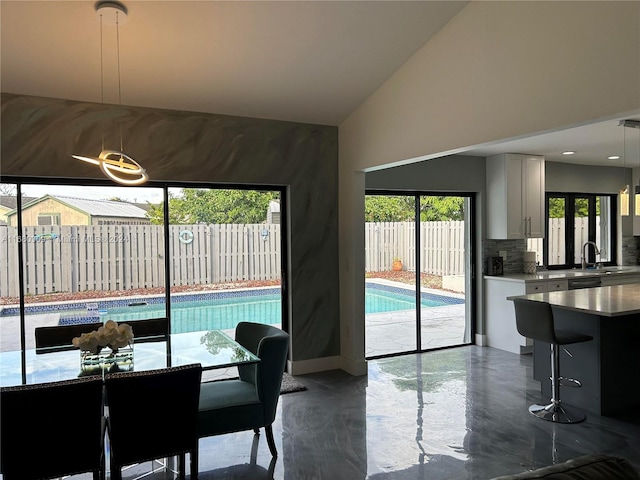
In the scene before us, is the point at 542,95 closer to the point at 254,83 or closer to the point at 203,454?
the point at 254,83

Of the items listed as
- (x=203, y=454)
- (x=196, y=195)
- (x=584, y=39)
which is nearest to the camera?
(x=584, y=39)

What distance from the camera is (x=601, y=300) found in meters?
4.09

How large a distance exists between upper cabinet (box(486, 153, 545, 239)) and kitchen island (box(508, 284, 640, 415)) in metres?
2.01

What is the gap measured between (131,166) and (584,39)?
2.67 m

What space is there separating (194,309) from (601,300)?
377 cm

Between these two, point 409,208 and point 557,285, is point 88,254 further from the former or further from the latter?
point 557,285

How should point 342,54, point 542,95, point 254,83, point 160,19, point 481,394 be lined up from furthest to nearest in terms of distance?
point 481,394, point 254,83, point 342,54, point 160,19, point 542,95

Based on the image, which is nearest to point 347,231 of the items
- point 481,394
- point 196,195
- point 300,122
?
point 300,122

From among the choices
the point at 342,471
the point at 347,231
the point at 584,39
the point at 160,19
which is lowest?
the point at 342,471

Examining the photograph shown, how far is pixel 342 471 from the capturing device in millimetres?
3055

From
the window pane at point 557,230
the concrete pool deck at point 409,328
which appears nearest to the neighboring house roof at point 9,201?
the concrete pool deck at point 409,328

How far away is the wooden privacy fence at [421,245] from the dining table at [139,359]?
277cm

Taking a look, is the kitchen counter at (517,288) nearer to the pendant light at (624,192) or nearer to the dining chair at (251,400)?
the pendant light at (624,192)

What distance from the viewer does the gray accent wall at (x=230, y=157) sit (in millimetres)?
3920
